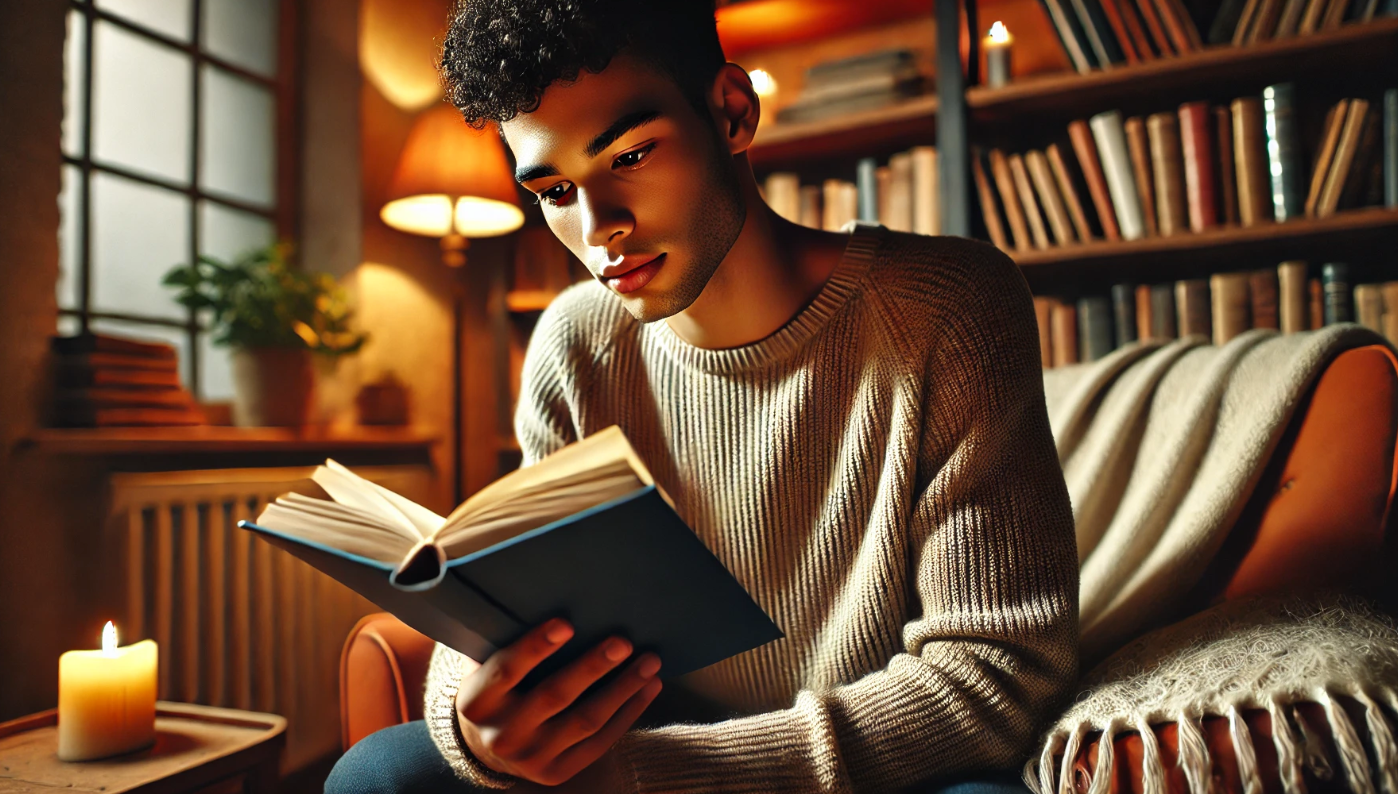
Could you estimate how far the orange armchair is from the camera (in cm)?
90

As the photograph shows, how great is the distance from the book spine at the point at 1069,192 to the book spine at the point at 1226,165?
0.26 metres

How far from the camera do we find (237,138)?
7.11 feet

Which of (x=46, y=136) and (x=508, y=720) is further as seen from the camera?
(x=46, y=136)

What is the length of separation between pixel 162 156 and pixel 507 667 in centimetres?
190

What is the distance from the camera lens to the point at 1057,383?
1.35 meters

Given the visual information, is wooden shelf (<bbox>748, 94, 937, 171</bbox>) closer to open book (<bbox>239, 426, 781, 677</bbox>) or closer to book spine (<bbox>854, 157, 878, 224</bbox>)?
book spine (<bbox>854, 157, 878, 224</bbox>)

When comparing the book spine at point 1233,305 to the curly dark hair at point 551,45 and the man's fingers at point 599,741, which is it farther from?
the man's fingers at point 599,741

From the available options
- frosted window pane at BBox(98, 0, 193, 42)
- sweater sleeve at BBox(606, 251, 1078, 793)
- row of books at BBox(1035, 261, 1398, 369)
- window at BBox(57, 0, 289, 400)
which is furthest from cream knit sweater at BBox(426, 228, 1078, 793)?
frosted window pane at BBox(98, 0, 193, 42)

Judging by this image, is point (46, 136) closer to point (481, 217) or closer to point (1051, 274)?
point (481, 217)

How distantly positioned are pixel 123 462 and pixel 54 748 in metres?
0.74

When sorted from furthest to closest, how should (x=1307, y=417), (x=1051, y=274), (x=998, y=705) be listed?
(x=1051, y=274), (x=1307, y=417), (x=998, y=705)

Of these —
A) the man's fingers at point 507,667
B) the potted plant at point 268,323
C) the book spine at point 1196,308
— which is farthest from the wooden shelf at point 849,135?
the man's fingers at point 507,667

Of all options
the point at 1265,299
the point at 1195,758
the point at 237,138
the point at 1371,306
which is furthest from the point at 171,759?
the point at 1371,306

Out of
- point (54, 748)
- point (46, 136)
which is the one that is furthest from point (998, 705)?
point (46, 136)
